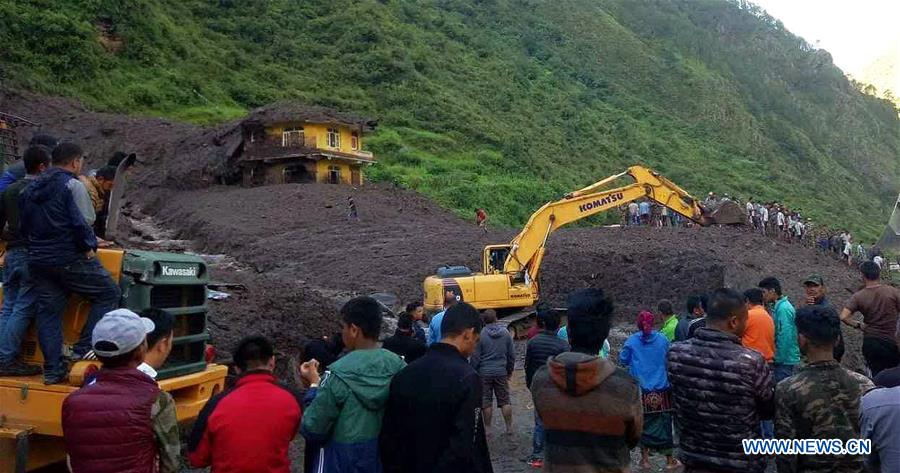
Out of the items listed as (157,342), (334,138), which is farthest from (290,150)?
(157,342)

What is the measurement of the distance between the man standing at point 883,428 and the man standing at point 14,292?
5040 mm

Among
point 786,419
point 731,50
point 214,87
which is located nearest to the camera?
point 786,419

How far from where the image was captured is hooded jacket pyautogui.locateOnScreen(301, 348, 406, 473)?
147 inches

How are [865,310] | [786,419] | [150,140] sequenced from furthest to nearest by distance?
1. [150,140]
2. [865,310]
3. [786,419]

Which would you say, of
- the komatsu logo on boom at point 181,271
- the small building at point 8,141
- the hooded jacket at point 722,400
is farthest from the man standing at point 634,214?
the hooded jacket at point 722,400

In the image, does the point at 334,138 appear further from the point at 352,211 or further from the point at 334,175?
the point at 352,211

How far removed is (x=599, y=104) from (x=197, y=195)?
54986mm

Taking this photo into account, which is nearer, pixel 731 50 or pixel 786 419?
pixel 786 419

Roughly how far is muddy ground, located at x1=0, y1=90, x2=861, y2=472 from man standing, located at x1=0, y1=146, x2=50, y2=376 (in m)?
4.57

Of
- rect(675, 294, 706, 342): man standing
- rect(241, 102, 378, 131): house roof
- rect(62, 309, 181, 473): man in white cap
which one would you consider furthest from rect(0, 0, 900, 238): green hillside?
rect(62, 309, 181, 473): man in white cap

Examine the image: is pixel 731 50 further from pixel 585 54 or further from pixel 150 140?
pixel 150 140

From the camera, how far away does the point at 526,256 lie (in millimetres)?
16766

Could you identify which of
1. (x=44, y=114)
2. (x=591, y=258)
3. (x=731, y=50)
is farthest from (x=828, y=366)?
(x=731, y=50)

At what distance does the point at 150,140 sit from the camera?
37.4 m
